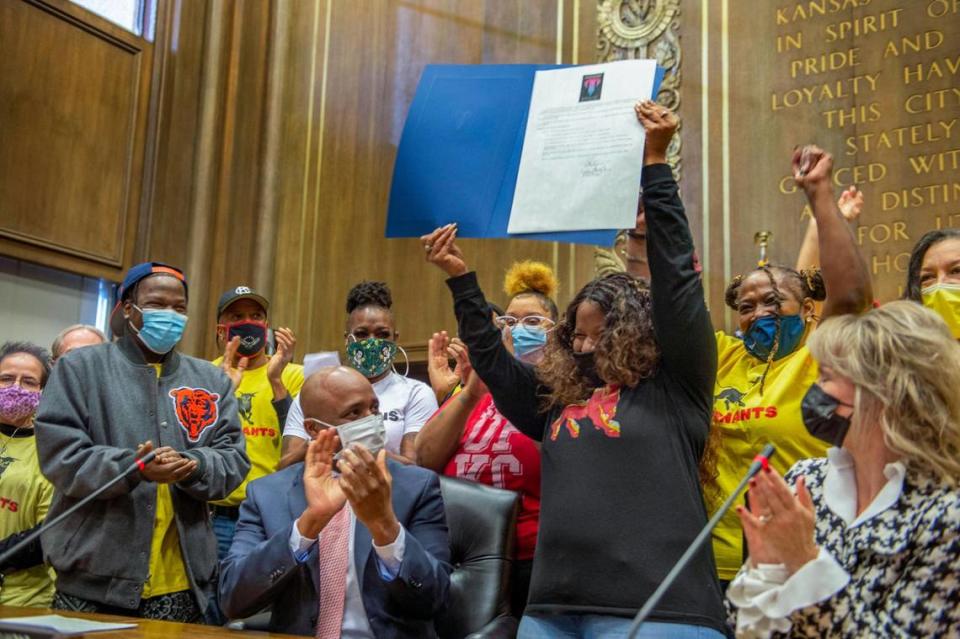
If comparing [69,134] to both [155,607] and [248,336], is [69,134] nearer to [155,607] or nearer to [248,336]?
[248,336]

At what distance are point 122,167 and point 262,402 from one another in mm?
2998

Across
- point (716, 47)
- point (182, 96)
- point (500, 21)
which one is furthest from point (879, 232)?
point (182, 96)

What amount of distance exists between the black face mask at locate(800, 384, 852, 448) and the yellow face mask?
0.80 m

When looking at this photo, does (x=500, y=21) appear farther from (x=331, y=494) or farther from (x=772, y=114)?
(x=331, y=494)

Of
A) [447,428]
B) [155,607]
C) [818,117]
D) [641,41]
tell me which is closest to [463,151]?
[447,428]

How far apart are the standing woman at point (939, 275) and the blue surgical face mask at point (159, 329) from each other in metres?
2.06

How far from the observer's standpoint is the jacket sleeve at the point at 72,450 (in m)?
2.76

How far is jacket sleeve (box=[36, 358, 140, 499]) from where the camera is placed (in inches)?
109

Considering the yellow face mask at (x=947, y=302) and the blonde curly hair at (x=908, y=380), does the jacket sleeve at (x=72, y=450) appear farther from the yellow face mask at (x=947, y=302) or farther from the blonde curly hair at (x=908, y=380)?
the yellow face mask at (x=947, y=302)

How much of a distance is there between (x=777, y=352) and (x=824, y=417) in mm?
1049

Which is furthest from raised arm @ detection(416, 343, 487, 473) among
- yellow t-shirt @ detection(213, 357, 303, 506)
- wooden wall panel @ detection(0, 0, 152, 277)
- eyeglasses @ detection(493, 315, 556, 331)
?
wooden wall panel @ detection(0, 0, 152, 277)

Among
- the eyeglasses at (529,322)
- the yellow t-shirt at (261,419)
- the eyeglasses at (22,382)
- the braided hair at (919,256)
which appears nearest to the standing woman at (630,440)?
the braided hair at (919,256)

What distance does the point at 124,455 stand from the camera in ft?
9.21

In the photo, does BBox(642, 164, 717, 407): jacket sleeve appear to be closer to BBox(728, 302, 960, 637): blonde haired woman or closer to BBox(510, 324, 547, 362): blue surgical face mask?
BBox(728, 302, 960, 637): blonde haired woman
